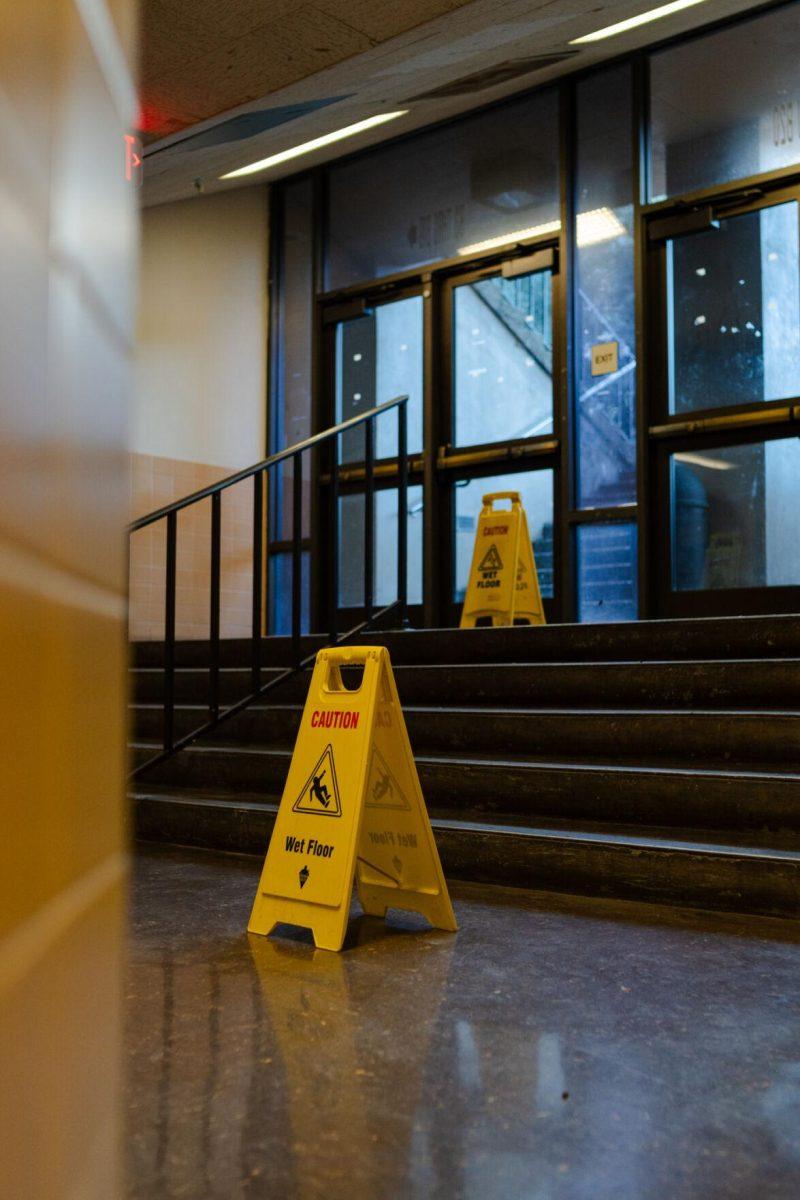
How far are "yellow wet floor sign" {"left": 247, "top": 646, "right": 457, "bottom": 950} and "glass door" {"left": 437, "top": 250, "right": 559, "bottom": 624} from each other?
3355mm

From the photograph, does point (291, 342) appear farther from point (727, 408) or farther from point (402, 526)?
point (727, 408)

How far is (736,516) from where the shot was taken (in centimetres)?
518

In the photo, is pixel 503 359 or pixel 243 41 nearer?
pixel 243 41

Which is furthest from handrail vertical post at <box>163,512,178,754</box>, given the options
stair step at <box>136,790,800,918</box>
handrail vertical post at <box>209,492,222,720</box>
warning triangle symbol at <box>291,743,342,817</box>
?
warning triangle symbol at <box>291,743,342,817</box>

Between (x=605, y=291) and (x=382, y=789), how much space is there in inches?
156

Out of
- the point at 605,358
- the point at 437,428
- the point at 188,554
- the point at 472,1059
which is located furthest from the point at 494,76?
the point at 472,1059

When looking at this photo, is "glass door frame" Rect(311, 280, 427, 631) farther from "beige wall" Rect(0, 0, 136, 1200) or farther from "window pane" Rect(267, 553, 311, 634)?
"beige wall" Rect(0, 0, 136, 1200)

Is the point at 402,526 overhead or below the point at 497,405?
below

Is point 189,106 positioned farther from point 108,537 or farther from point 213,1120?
point 108,537

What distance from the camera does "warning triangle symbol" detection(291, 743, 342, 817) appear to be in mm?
2508

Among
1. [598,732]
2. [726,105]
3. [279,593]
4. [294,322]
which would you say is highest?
[726,105]

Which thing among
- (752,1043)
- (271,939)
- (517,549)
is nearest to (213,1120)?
(752,1043)

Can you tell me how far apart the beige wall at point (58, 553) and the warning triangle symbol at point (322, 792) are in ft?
6.98

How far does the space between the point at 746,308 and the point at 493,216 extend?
1719 mm
